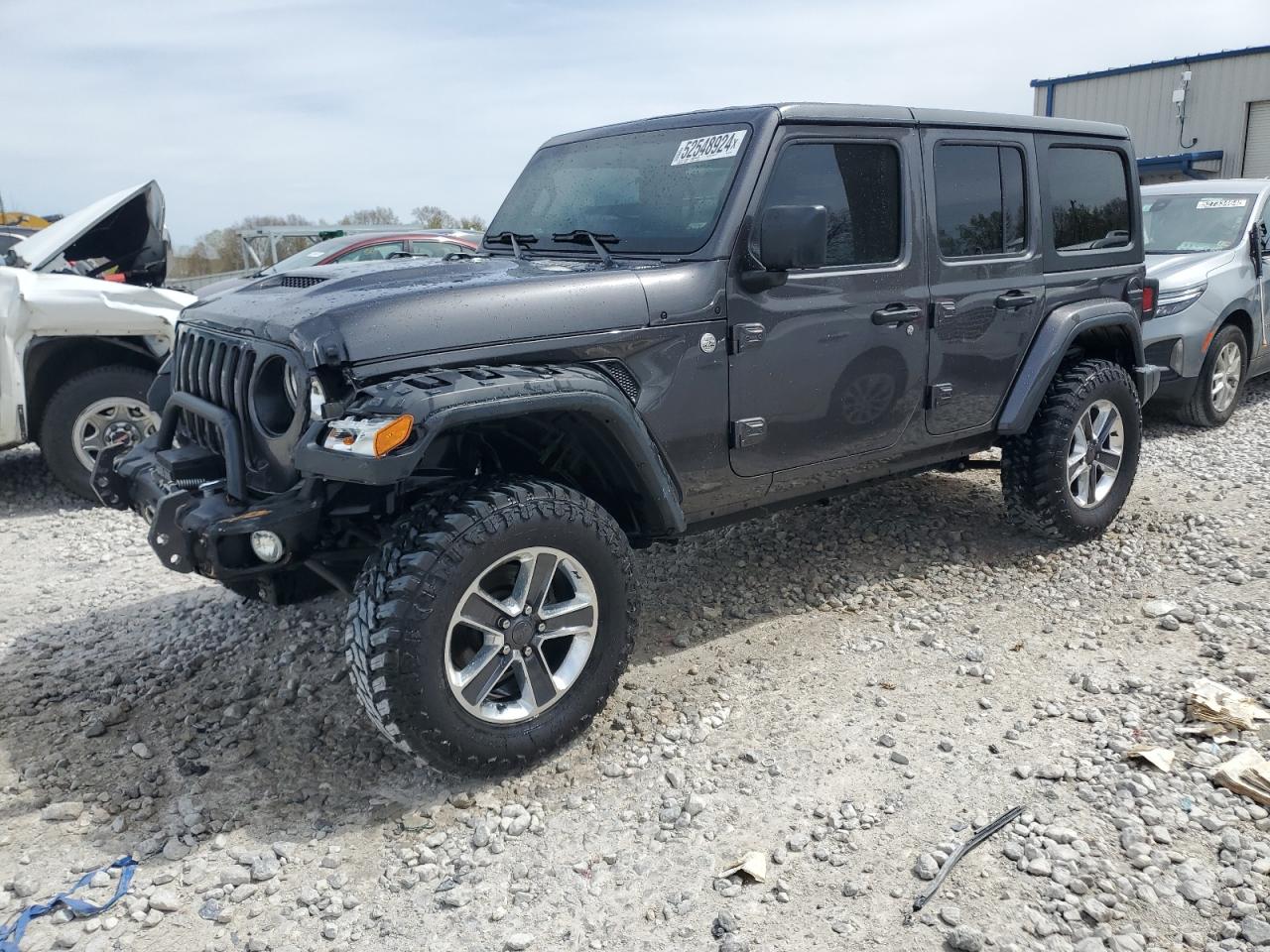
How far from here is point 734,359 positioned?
11.8ft

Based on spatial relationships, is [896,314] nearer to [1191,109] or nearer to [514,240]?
[514,240]

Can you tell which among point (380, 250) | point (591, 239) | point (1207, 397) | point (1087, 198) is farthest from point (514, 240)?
point (380, 250)

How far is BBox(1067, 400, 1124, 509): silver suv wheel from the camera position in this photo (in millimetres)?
4941

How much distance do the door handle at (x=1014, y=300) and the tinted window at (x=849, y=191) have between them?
701 mm

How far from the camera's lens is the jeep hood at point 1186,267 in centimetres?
740

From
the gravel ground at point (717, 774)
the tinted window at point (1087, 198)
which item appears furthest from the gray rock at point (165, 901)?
the tinted window at point (1087, 198)

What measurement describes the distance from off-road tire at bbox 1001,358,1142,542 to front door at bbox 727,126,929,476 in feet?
3.09

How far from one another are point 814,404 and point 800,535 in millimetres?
1550

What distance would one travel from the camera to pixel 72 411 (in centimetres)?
613

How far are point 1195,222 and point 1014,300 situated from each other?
4.81 meters

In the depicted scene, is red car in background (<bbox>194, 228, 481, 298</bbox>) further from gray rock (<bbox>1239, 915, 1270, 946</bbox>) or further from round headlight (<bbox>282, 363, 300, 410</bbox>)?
gray rock (<bbox>1239, 915, 1270, 946</bbox>)

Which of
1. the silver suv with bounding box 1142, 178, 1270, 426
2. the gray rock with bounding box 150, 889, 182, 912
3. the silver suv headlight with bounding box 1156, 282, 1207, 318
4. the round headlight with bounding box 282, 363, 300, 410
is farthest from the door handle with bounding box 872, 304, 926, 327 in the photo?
the silver suv headlight with bounding box 1156, 282, 1207, 318

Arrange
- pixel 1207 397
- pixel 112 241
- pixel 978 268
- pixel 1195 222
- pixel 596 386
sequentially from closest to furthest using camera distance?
pixel 596 386 → pixel 978 268 → pixel 112 241 → pixel 1207 397 → pixel 1195 222

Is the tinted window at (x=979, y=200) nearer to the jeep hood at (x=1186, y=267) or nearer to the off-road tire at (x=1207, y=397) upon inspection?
the jeep hood at (x=1186, y=267)
